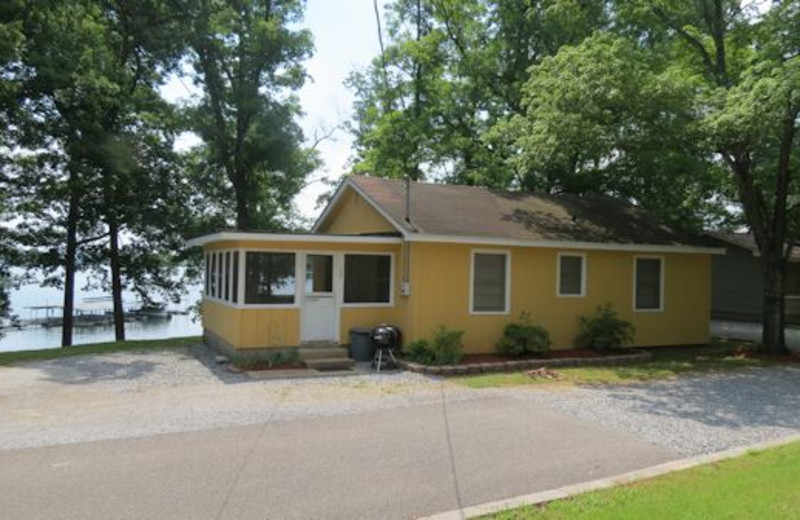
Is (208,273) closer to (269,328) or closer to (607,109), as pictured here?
(269,328)

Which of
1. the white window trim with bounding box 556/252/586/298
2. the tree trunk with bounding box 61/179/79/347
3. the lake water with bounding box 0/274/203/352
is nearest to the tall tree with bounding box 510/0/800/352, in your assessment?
the white window trim with bounding box 556/252/586/298

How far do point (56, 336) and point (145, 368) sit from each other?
4546 cm

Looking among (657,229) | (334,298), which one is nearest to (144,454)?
(334,298)

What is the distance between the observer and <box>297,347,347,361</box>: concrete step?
13266 millimetres

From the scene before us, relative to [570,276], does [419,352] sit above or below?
below

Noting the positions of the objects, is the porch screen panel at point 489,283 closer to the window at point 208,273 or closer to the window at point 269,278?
the window at point 269,278

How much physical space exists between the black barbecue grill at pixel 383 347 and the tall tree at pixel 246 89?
1452cm

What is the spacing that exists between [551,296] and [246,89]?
16.0 meters

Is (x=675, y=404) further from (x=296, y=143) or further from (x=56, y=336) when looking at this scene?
Answer: (x=56, y=336)

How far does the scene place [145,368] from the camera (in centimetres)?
1295

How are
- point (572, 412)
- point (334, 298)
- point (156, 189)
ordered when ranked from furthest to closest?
point (156, 189) < point (334, 298) < point (572, 412)

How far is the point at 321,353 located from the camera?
1340 cm

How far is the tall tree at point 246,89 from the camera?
83.2 ft

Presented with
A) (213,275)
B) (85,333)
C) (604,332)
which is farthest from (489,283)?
(85,333)
